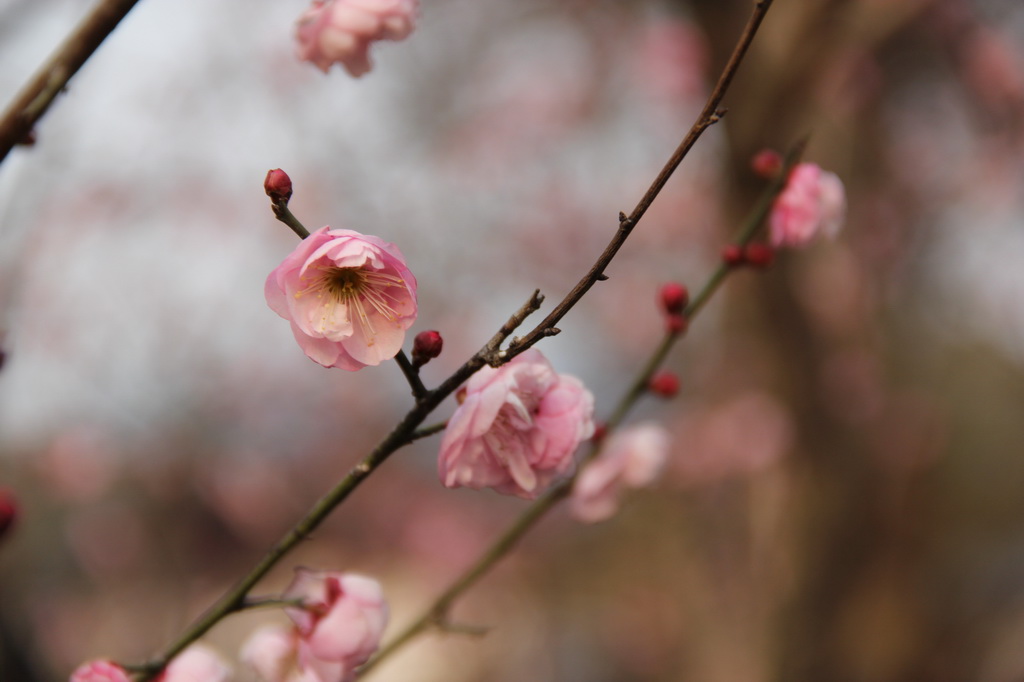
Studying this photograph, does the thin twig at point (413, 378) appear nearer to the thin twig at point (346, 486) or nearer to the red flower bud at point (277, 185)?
the thin twig at point (346, 486)

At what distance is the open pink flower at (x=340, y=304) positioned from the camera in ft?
1.91

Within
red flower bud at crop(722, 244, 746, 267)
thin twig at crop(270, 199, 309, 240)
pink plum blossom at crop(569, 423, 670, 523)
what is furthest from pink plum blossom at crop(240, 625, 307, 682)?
red flower bud at crop(722, 244, 746, 267)

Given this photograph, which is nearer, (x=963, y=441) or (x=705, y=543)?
(x=705, y=543)

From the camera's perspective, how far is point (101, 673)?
63 centimetres

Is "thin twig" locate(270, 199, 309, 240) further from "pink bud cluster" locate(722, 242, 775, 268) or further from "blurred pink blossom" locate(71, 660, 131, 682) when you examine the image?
"pink bud cluster" locate(722, 242, 775, 268)

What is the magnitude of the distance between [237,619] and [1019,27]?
5651 mm

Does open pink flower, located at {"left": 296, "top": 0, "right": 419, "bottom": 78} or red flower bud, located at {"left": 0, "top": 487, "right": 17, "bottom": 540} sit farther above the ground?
open pink flower, located at {"left": 296, "top": 0, "right": 419, "bottom": 78}

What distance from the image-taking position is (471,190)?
4.83 meters

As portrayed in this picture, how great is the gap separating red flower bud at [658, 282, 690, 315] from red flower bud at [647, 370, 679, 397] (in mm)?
127

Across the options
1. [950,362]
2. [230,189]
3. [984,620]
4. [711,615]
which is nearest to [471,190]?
[230,189]

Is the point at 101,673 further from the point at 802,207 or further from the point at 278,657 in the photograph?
the point at 802,207

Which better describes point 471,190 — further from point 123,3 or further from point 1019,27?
point 123,3

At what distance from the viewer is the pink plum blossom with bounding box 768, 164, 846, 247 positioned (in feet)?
3.15

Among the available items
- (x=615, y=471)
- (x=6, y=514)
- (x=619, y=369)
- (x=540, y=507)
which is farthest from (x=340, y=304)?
(x=619, y=369)
